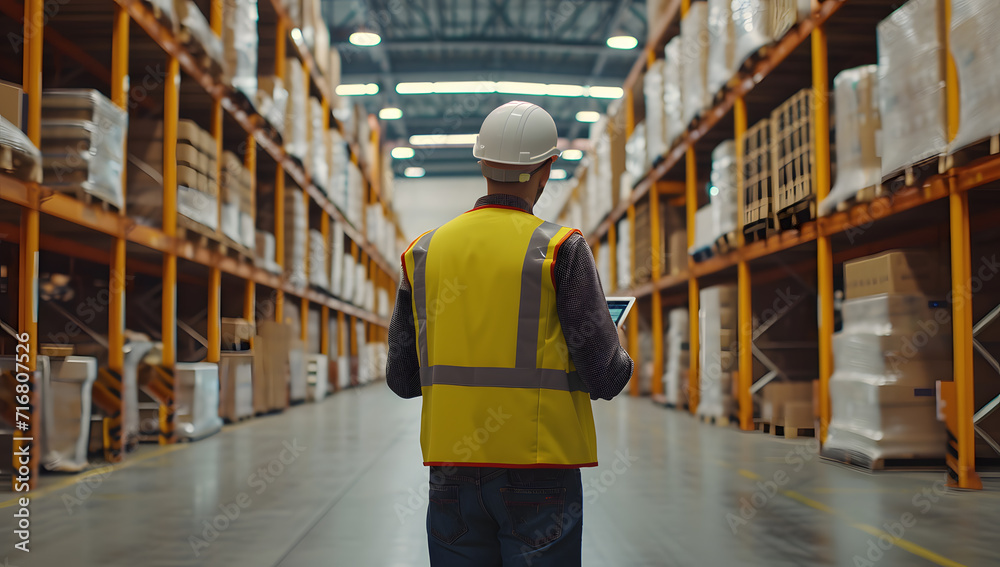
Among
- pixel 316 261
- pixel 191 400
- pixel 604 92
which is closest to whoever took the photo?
pixel 191 400

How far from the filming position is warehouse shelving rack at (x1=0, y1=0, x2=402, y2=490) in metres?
3.97

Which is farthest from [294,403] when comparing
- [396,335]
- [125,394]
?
[396,335]

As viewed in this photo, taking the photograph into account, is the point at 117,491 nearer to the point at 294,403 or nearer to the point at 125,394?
the point at 125,394

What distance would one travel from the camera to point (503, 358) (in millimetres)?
1280

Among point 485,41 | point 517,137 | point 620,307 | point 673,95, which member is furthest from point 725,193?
point 485,41

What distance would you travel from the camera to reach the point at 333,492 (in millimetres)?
3844

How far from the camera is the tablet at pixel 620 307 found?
1553mm

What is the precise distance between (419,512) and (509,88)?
54.5ft

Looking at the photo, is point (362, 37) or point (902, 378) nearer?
point (902, 378)

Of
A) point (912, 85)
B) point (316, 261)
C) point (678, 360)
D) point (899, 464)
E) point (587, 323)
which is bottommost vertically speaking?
point (899, 464)

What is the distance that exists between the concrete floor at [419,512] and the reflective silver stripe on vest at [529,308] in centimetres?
156

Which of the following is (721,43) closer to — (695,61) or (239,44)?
(695,61)

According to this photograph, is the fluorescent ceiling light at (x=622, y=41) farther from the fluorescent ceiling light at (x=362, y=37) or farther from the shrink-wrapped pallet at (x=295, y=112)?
the shrink-wrapped pallet at (x=295, y=112)

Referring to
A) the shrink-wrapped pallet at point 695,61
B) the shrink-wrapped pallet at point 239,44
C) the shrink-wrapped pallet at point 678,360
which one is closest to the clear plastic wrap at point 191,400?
the shrink-wrapped pallet at point 239,44
